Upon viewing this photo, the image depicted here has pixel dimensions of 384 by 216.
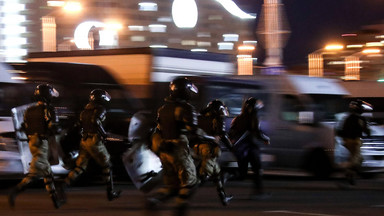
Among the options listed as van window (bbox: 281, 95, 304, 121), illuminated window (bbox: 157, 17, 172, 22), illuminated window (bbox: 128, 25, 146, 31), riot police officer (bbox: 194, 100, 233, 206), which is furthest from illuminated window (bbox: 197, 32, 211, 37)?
riot police officer (bbox: 194, 100, 233, 206)

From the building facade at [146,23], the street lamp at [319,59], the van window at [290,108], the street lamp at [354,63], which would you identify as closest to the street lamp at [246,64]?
the building facade at [146,23]

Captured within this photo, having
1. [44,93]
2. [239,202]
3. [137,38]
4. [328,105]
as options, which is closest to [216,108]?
[239,202]

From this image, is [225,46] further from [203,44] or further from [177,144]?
[177,144]

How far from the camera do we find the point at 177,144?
27.0 feet

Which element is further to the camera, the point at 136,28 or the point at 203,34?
the point at 203,34

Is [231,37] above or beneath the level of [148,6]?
beneath

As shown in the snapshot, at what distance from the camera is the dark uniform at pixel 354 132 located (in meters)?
13.3

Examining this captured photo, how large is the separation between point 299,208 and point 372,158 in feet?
18.9

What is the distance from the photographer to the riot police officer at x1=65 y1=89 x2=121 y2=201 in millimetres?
10922

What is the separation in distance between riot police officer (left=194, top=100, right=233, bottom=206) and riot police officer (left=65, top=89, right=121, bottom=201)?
4.55 ft

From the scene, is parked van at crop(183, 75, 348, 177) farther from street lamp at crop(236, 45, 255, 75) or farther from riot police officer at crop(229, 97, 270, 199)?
street lamp at crop(236, 45, 255, 75)

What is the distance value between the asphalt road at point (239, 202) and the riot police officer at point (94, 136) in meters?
0.44

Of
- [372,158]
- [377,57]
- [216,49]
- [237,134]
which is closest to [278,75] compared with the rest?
[372,158]

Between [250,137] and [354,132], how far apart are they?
2.59 meters
